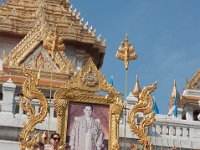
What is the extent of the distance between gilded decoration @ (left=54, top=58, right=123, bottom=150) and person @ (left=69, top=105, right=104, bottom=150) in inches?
6.8

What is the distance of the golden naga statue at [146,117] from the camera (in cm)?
1062

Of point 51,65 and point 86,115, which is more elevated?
point 51,65

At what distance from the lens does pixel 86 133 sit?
1041 cm

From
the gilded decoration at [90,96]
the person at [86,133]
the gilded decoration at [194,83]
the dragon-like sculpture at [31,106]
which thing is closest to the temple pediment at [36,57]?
the gilded decoration at [194,83]

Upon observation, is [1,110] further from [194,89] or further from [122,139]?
[194,89]

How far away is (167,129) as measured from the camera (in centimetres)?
1309

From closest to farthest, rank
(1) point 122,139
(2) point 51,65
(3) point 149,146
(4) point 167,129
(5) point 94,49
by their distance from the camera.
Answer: (3) point 149,146 → (1) point 122,139 → (4) point 167,129 → (2) point 51,65 → (5) point 94,49

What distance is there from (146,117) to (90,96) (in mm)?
1208

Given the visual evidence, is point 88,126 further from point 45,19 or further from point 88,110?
point 45,19

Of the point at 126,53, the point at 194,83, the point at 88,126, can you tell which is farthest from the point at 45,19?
the point at 88,126

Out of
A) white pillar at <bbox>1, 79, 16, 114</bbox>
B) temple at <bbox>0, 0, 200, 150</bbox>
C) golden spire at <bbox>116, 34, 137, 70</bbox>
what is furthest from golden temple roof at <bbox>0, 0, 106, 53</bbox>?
golden spire at <bbox>116, 34, 137, 70</bbox>

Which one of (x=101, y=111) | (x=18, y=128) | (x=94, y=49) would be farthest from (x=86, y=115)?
(x=94, y=49)

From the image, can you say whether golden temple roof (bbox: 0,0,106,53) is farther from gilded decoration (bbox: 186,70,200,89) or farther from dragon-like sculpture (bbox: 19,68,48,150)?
dragon-like sculpture (bbox: 19,68,48,150)

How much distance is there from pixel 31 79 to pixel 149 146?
257cm
